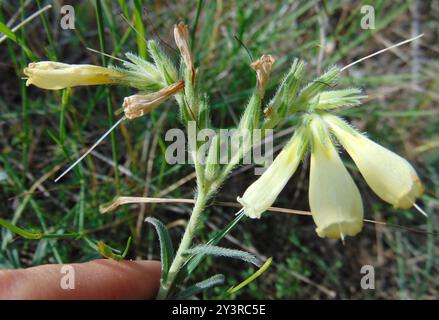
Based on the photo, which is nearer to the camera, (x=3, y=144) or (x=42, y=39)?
(x=3, y=144)

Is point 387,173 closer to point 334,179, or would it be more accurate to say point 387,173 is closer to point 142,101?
point 334,179

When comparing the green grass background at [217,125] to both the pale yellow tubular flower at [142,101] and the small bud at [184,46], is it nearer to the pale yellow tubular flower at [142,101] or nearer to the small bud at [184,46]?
the small bud at [184,46]

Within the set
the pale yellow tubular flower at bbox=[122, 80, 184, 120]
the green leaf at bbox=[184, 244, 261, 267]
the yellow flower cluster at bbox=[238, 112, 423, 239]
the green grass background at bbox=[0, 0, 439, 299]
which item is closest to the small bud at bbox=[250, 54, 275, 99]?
the yellow flower cluster at bbox=[238, 112, 423, 239]

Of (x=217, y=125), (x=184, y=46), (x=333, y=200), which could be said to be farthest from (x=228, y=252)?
(x=217, y=125)

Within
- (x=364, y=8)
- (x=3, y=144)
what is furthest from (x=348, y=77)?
(x=3, y=144)
